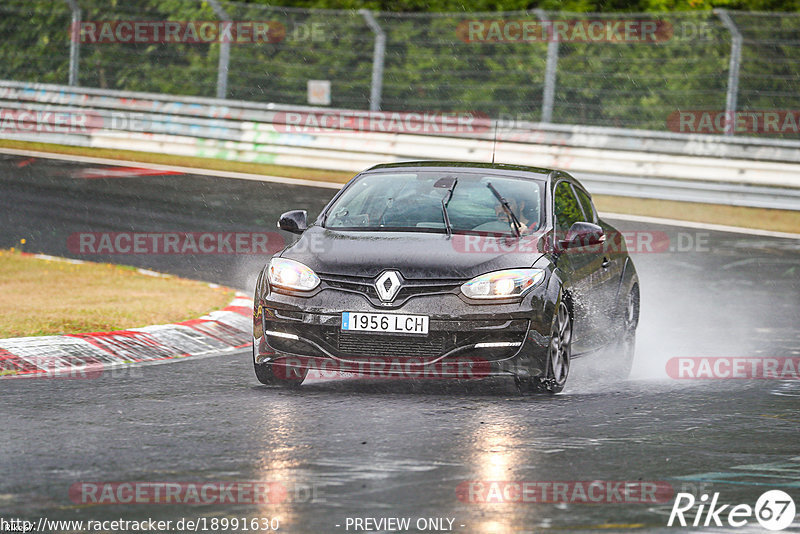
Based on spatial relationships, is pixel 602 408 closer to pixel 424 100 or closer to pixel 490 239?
pixel 490 239

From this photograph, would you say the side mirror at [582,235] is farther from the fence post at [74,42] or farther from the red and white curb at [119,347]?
the fence post at [74,42]

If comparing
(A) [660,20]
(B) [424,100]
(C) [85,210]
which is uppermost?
(A) [660,20]

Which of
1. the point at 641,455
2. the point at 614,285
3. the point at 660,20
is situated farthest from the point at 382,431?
the point at 660,20

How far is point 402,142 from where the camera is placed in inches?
896

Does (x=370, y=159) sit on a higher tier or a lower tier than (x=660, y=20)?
lower

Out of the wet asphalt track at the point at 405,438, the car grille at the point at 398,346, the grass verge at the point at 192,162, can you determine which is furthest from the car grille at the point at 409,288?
the grass verge at the point at 192,162

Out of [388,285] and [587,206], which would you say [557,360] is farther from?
[587,206]

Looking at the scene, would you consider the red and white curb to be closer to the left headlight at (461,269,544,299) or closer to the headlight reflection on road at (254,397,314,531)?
the headlight reflection on road at (254,397,314,531)

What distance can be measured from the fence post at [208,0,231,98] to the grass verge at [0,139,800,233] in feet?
4.42

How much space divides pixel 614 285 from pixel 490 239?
171 cm

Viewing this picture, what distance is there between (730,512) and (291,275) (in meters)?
3.61

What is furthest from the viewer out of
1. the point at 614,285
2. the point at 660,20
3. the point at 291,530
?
the point at 660,20

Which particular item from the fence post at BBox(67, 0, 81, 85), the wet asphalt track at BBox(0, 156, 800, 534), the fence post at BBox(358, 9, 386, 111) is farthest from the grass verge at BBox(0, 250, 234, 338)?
the fence post at BBox(67, 0, 81, 85)

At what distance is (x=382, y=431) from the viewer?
299 inches
